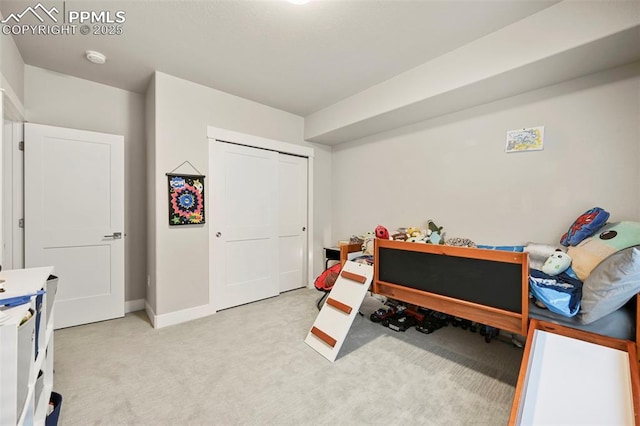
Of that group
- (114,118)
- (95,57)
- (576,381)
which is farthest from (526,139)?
(114,118)

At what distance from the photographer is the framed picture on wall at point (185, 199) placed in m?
2.80

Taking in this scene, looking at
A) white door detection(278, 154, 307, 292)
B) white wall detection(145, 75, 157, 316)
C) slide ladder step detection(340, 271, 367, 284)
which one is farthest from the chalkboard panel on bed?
white wall detection(145, 75, 157, 316)

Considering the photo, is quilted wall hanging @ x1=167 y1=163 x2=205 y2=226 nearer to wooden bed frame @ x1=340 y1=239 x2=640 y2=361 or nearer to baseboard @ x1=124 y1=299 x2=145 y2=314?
baseboard @ x1=124 y1=299 x2=145 y2=314

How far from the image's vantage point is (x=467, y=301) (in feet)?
6.30

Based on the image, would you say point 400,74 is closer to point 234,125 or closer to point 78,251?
point 234,125

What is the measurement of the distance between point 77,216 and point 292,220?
2.43m

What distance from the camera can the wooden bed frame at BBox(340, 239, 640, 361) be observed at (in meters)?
1.67

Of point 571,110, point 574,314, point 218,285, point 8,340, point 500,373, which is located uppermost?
point 571,110

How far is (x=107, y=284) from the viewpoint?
2928 millimetres

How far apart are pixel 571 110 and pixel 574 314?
1684 millimetres

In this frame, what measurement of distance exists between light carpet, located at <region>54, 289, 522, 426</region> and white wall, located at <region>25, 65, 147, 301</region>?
2.70ft

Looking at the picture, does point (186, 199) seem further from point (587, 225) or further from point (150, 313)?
point (587, 225)

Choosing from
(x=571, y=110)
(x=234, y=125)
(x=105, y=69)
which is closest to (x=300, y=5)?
(x=234, y=125)

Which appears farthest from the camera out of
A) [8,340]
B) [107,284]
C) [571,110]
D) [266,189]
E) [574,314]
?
[266,189]
